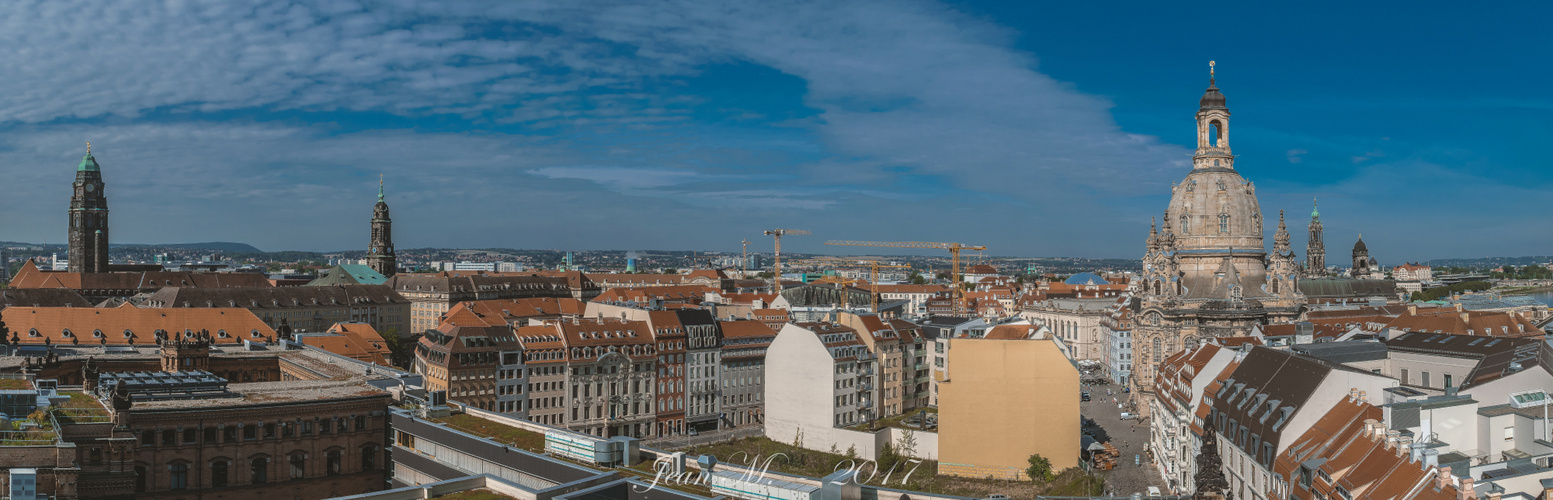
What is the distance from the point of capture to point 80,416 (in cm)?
3772

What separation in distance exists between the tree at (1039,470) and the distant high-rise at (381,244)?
136 m

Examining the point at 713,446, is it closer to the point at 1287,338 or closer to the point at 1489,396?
the point at 1287,338

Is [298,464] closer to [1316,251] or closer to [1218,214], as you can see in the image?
[1218,214]

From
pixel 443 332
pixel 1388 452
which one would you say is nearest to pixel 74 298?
pixel 443 332

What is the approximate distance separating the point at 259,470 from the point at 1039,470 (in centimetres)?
4246

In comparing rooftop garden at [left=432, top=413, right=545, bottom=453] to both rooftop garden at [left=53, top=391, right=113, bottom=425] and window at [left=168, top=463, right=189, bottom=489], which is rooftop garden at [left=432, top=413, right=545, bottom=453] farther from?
rooftop garden at [left=53, top=391, right=113, bottom=425]

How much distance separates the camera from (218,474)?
4066cm

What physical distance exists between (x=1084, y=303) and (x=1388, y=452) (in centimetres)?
11519

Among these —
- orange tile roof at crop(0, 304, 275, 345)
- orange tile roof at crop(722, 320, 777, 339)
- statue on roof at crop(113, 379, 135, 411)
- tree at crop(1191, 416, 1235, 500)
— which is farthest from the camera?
orange tile roof at crop(722, 320, 777, 339)

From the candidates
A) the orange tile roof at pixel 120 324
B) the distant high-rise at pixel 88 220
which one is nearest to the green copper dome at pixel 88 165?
the distant high-rise at pixel 88 220

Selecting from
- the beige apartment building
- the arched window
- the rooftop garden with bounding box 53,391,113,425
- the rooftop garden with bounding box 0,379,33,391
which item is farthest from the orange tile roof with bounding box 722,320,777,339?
the rooftop garden with bounding box 0,379,33,391

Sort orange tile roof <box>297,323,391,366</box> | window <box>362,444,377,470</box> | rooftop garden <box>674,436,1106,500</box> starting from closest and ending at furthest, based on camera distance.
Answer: window <box>362,444,377,470</box>
rooftop garden <box>674,436,1106,500</box>
orange tile roof <box>297,323,391,366</box>

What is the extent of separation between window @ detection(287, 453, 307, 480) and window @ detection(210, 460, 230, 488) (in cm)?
226

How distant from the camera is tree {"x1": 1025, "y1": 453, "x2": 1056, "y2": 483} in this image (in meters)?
65.6
